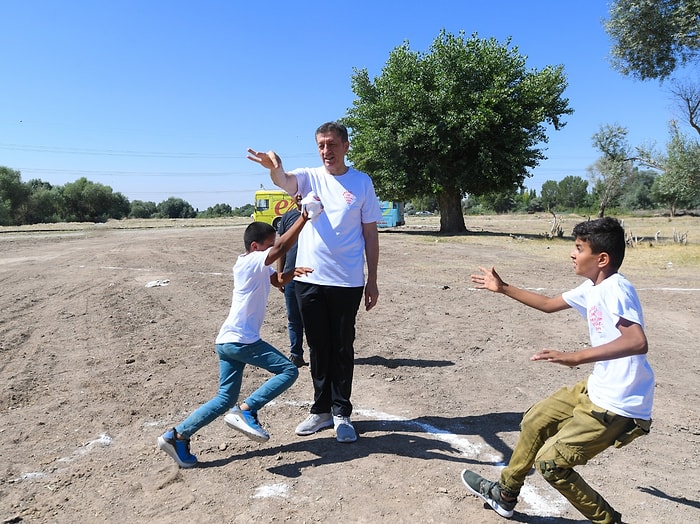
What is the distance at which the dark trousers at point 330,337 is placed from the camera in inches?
148

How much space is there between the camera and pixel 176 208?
10200cm

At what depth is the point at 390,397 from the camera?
471 cm

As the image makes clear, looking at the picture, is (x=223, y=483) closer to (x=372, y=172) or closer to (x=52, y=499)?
(x=52, y=499)

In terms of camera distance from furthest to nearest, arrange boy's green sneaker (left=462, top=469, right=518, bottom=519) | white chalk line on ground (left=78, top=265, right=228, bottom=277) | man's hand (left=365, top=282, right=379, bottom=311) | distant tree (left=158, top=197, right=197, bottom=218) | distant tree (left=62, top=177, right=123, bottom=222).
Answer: distant tree (left=158, top=197, right=197, bottom=218) → distant tree (left=62, top=177, right=123, bottom=222) → white chalk line on ground (left=78, top=265, right=228, bottom=277) → man's hand (left=365, top=282, right=379, bottom=311) → boy's green sneaker (left=462, top=469, right=518, bottom=519)

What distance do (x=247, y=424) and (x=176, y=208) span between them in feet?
344

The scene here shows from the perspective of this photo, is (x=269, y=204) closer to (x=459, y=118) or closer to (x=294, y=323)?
(x=459, y=118)

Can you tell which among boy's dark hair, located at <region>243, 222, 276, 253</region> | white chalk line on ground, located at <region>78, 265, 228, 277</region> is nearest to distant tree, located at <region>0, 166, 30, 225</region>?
white chalk line on ground, located at <region>78, 265, 228, 277</region>

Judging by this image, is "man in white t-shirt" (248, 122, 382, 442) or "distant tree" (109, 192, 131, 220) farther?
"distant tree" (109, 192, 131, 220)

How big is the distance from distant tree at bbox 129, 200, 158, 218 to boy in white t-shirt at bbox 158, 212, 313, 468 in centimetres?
9092

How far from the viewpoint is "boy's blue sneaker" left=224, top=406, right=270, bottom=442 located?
341cm

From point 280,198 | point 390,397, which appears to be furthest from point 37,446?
point 280,198

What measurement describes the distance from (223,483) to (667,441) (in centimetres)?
319

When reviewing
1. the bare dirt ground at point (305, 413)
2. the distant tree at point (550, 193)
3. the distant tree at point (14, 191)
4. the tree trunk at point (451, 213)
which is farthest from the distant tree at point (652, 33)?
the distant tree at point (550, 193)

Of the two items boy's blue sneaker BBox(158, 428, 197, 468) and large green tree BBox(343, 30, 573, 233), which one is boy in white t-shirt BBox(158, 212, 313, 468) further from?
large green tree BBox(343, 30, 573, 233)
